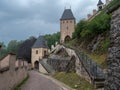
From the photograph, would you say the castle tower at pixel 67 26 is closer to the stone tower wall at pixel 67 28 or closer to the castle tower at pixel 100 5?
the stone tower wall at pixel 67 28

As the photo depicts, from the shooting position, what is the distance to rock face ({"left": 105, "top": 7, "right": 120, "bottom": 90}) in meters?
9.02

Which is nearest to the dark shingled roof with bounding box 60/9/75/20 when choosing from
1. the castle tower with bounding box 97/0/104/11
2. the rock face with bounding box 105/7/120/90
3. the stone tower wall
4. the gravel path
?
the stone tower wall

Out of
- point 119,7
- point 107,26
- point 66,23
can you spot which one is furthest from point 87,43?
point 66,23

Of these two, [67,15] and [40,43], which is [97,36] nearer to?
[40,43]

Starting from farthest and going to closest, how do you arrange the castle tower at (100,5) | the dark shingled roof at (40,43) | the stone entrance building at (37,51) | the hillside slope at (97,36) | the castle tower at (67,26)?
the castle tower at (100,5) → the castle tower at (67,26) → the dark shingled roof at (40,43) → the stone entrance building at (37,51) → the hillside slope at (97,36)

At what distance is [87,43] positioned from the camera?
36312mm

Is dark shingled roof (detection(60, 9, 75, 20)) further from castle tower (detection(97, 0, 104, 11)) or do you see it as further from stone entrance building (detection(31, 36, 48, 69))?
stone entrance building (detection(31, 36, 48, 69))

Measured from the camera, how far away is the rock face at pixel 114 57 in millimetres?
9016

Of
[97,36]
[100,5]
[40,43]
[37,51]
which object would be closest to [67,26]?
[40,43]

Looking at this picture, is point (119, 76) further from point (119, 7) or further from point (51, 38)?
point (51, 38)

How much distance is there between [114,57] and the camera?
368 inches

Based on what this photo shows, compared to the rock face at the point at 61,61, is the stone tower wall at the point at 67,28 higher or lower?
higher

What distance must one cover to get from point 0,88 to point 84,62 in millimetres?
12427

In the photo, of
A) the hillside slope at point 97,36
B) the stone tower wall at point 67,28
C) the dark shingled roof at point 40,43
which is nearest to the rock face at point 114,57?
the hillside slope at point 97,36
